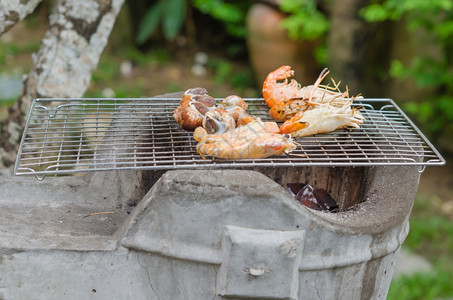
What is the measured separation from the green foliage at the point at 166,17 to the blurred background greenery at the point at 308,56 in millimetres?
17

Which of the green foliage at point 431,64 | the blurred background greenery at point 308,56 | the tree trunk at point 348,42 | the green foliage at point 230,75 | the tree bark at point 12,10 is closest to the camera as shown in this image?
the tree bark at point 12,10

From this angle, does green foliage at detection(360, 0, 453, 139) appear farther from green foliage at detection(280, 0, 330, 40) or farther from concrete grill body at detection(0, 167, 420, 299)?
concrete grill body at detection(0, 167, 420, 299)

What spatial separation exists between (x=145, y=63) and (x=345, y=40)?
3.88 meters

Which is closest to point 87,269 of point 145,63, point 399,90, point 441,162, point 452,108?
point 441,162

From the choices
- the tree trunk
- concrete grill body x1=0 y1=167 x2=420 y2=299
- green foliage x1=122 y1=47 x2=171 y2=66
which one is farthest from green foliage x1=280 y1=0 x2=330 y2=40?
concrete grill body x1=0 y1=167 x2=420 y2=299

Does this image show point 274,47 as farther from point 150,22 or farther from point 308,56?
point 150,22

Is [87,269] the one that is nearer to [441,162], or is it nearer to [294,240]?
[294,240]

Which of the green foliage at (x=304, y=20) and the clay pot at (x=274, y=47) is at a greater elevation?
the green foliage at (x=304, y=20)

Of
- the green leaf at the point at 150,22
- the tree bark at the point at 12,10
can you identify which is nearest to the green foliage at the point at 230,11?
the green leaf at the point at 150,22

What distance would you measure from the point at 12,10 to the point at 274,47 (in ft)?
15.9

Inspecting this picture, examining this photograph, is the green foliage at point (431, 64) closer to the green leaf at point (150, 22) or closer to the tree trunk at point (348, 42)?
the tree trunk at point (348, 42)

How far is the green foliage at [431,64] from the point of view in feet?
19.4

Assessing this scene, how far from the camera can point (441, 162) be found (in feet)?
8.54

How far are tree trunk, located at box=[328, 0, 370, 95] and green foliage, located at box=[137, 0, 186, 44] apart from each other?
3072 millimetres
